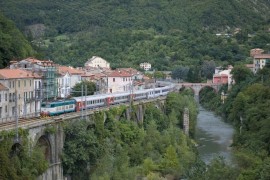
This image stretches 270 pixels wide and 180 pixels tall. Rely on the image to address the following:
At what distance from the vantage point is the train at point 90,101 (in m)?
52.7

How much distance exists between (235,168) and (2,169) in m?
16.1

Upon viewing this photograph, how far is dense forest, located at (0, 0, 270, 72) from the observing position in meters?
148

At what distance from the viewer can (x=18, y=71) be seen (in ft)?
177

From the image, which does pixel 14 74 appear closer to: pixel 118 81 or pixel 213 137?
pixel 213 137

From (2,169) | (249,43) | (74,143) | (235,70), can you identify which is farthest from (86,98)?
(249,43)

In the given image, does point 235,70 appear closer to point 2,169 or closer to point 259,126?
point 259,126

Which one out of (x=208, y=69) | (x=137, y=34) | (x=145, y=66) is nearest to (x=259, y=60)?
(x=208, y=69)

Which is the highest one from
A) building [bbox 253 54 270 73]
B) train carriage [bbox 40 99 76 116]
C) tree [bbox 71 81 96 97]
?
building [bbox 253 54 270 73]

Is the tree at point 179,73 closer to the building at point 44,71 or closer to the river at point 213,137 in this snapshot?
the river at point 213,137

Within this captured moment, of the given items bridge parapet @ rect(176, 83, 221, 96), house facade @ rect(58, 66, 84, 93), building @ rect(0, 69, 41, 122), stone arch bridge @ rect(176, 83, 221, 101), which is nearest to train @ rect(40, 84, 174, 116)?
building @ rect(0, 69, 41, 122)

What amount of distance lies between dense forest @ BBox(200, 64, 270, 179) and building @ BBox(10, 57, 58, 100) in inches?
682

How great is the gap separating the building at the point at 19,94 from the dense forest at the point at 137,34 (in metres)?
71.8

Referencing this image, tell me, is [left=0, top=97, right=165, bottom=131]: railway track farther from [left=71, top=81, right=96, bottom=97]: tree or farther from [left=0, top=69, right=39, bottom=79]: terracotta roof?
[left=71, top=81, right=96, bottom=97]: tree

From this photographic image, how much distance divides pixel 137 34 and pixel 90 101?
10399 centimetres
